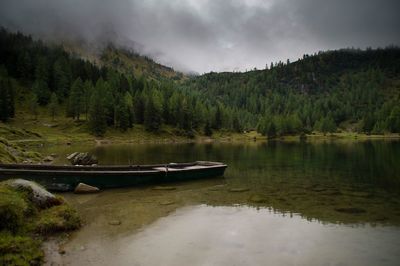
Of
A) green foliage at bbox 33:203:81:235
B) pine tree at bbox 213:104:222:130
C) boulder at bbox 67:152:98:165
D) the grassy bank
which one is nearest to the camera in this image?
the grassy bank

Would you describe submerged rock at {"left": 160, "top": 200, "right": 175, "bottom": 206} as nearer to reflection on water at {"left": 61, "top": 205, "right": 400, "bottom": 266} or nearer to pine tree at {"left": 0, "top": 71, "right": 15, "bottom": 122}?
reflection on water at {"left": 61, "top": 205, "right": 400, "bottom": 266}

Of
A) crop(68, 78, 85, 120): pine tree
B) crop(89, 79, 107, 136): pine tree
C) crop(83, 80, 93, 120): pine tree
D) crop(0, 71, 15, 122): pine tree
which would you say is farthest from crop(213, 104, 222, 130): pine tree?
crop(0, 71, 15, 122): pine tree

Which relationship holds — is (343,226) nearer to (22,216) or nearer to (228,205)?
(228,205)

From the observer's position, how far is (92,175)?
101 ft

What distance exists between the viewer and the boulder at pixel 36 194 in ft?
57.9

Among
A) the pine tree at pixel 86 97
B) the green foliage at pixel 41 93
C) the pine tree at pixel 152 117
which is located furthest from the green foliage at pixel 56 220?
the green foliage at pixel 41 93

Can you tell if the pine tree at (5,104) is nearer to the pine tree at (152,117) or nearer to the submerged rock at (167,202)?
the pine tree at (152,117)

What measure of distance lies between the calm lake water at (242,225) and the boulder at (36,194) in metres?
2.43

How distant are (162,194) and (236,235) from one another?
12.7 m

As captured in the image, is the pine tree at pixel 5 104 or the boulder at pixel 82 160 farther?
the pine tree at pixel 5 104

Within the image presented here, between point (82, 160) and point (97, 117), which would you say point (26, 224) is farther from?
point (97, 117)

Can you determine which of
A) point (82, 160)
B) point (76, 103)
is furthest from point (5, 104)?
point (82, 160)

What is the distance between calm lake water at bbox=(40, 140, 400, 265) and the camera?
14.9 m

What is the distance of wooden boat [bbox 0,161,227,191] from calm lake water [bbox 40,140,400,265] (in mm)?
1345
